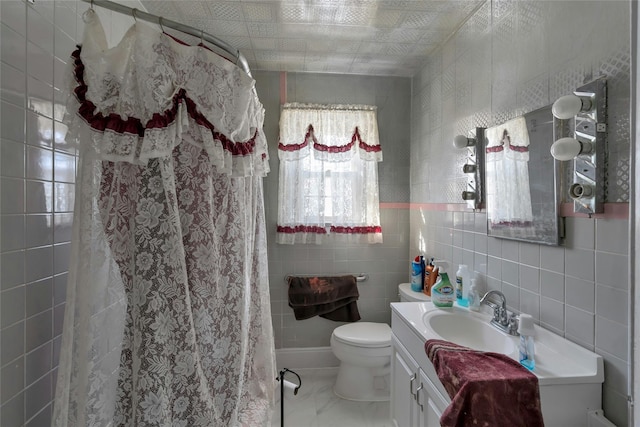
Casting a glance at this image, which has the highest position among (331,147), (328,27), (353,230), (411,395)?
(328,27)

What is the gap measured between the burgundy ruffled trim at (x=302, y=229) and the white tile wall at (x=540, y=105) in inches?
35.6

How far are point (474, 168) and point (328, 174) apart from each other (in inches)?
46.6

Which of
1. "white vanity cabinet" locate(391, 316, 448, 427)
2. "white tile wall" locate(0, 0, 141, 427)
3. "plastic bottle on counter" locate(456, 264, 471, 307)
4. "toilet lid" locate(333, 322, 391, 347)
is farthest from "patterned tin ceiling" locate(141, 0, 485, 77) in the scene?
"toilet lid" locate(333, 322, 391, 347)

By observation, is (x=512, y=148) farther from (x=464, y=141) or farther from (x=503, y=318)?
(x=503, y=318)

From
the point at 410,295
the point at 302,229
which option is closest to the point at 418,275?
the point at 410,295

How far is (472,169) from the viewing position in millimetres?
1816

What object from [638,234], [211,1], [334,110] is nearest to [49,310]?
[638,234]

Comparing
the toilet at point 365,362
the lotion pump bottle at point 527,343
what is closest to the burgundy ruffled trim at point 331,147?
the toilet at point 365,362

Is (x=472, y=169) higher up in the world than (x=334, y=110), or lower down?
lower down

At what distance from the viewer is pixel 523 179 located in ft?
4.79

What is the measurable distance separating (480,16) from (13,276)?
7.74 ft

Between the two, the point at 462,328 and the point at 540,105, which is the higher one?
the point at 540,105

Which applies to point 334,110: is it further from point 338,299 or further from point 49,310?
point 49,310

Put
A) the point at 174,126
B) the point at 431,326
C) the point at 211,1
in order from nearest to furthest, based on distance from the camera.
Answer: the point at 174,126
the point at 431,326
the point at 211,1
